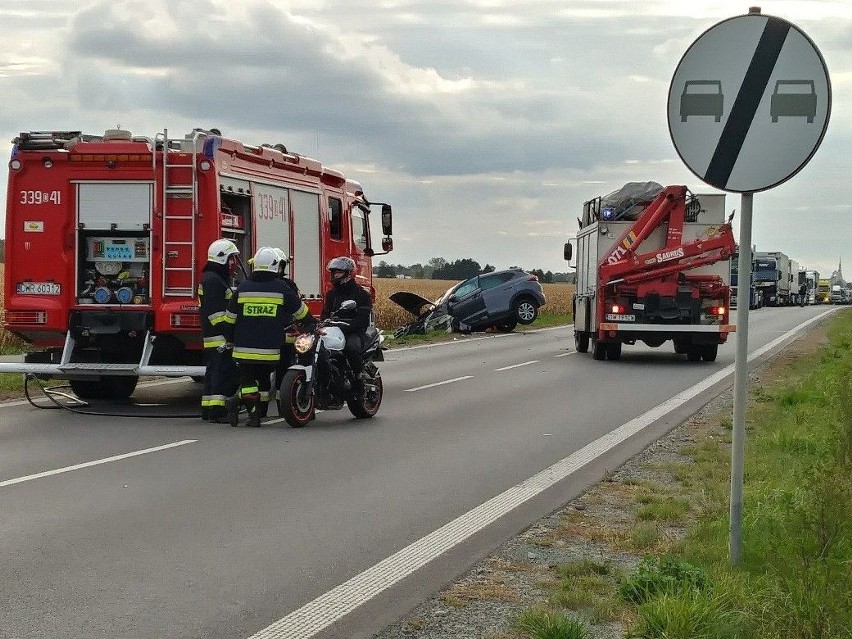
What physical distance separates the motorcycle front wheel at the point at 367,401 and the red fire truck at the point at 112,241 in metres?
1.89

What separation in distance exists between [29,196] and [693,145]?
10496 mm

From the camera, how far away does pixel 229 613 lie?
5.54m

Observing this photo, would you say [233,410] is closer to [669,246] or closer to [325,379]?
[325,379]

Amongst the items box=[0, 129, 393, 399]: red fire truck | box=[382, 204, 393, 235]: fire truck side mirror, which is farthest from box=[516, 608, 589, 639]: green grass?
box=[382, 204, 393, 235]: fire truck side mirror

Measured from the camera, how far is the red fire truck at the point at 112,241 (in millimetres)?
13961

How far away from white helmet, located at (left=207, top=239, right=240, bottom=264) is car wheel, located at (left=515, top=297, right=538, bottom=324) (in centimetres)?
2300

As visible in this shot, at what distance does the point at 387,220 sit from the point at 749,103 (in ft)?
46.0

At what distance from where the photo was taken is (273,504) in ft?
27.3

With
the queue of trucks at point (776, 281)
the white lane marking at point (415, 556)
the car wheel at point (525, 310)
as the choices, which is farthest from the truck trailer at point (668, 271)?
the queue of trucks at point (776, 281)

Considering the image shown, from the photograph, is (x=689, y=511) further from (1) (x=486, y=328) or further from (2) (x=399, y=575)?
(1) (x=486, y=328)

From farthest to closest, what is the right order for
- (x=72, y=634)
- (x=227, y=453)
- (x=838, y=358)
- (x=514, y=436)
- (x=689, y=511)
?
(x=838, y=358)
(x=514, y=436)
(x=227, y=453)
(x=689, y=511)
(x=72, y=634)

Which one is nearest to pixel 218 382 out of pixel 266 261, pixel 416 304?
pixel 266 261

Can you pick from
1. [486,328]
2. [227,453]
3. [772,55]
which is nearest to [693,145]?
[772,55]

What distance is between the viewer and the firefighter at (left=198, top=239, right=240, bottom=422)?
12.8 metres
